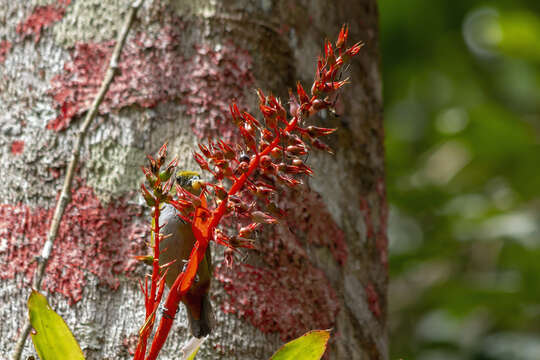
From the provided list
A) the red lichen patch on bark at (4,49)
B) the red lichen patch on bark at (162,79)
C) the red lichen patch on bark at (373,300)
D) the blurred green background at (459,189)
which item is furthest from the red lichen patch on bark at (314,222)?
the blurred green background at (459,189)

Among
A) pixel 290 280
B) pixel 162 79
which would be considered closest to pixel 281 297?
pixel 290 280

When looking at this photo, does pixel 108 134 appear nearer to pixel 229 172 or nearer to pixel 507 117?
pixel 229 172

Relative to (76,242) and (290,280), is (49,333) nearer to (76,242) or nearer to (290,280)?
(76,242)

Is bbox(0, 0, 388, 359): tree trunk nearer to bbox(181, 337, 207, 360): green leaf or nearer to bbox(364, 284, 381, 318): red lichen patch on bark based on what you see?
bbox(364, 284, 381, 318): red lichen patch on bark

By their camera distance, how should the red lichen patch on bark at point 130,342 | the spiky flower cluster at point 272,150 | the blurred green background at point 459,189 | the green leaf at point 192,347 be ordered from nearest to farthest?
the spiky flower cluster at point 272,150 → the green leaf at point 192,347 → the red lichen patch on bark at point 130,342 → the blurred green background at point 459,189

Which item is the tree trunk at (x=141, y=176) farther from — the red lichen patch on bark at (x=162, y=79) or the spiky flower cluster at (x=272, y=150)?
the spiky flower cluster at (x=272, y=150)
